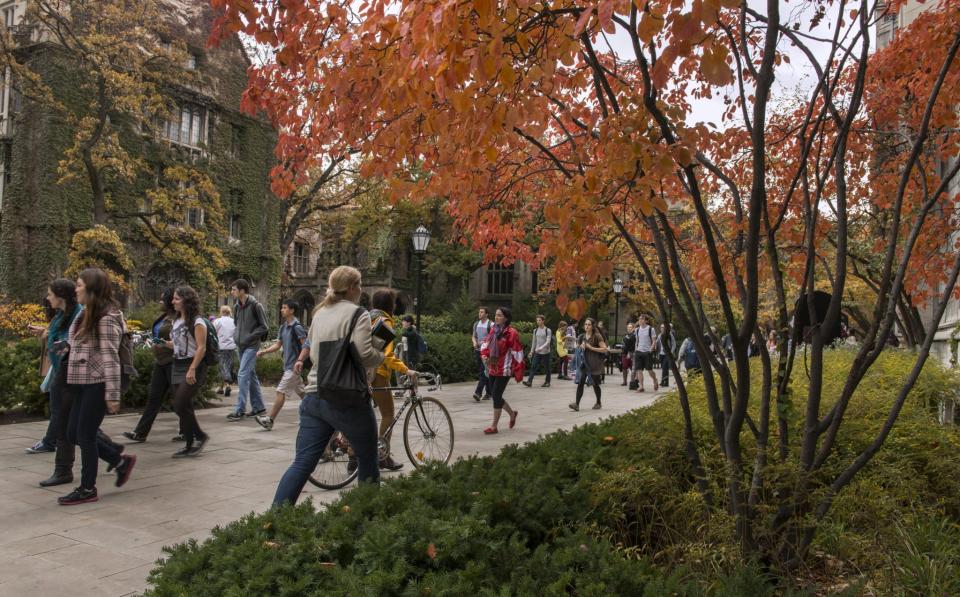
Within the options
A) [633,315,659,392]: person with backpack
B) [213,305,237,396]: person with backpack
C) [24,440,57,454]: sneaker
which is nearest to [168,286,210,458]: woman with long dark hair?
[24,440,57,454]: sneaker

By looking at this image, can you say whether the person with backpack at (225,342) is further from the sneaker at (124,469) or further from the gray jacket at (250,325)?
the sneaker at (124,469)

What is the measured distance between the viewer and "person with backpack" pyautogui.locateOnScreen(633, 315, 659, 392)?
19.1m

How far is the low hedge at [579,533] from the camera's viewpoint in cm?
285

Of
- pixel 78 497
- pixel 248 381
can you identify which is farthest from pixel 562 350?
pixel 78 497

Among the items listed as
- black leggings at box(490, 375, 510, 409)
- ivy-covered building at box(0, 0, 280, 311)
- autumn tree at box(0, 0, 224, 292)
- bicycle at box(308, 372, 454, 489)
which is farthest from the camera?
A: ivy-covered building at box(0, 0, 280, 311)

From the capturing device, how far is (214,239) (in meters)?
32.3

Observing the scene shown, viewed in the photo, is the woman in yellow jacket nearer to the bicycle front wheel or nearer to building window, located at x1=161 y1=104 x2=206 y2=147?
the bicycle front wheel

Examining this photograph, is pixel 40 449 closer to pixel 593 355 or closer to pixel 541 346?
pixel 593 355

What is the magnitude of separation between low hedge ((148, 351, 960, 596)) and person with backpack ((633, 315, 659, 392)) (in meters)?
13.7

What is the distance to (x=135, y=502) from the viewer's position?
6.36 metres

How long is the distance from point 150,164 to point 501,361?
24132mm

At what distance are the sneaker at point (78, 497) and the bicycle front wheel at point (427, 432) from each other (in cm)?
279

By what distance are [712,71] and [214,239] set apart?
3212 cm

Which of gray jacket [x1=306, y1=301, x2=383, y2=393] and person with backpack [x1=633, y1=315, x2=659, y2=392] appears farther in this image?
person with backpack [x1=633, y1=315, x2=659, y2=392]
